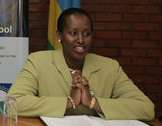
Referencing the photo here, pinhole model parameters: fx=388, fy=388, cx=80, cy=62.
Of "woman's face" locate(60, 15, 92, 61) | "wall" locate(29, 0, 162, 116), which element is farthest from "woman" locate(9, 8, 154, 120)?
"wall" locate(29, 0, 162, 116)

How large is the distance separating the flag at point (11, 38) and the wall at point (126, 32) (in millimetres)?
589

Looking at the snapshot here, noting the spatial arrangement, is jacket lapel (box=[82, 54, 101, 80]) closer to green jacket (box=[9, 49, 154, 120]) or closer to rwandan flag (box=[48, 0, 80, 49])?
green jacket (box=[9, 49, 154, 120])

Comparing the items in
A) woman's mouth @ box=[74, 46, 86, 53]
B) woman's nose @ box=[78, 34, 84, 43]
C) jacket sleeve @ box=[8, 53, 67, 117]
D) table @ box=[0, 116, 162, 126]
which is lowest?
table @ box=[0, 116, 162, 126]

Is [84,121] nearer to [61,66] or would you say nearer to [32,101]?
[32,101]

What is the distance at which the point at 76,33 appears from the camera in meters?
2.14

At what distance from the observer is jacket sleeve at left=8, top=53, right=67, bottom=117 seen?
1.84 meters

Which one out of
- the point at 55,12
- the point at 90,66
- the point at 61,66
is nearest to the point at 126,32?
the point at 55,12

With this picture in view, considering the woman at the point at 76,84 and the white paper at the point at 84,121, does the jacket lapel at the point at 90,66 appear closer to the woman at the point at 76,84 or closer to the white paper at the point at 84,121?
the woman at the point at 76,84

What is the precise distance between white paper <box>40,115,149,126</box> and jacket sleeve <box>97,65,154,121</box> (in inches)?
2.6

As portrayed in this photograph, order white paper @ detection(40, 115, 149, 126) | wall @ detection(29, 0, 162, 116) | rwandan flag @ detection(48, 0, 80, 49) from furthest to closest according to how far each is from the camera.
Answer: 1. wall @ detection(29, 0, 162, 116)
2. rwandan flag @ detection(48, 0, 80, 49)
3. white paper @ detection(40, 115, 149, 126)

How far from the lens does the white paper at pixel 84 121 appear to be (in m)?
1.67

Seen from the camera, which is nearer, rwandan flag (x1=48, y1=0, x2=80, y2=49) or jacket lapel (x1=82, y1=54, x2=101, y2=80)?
jacket lapel (x1=82, y1=54, x2=101, y2=80)

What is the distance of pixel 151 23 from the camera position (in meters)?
3.64

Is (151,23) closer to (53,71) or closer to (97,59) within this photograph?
(97,59)
